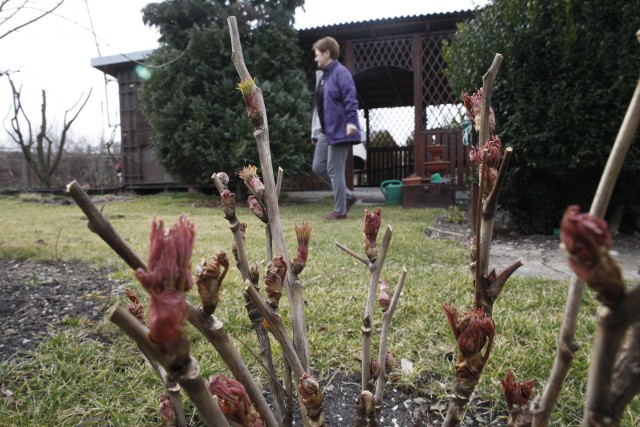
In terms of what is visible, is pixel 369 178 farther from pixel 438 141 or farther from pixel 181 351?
pixel 181 351

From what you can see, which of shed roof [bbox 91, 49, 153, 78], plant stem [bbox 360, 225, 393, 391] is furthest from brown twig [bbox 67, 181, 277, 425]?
shed roof [bbox 91, 49, 153, 78]

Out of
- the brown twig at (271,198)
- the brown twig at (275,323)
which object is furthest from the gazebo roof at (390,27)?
the brown twig at (275,323)

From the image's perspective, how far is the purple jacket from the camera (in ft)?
18.5

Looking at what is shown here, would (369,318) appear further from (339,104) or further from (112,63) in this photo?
(112,63)

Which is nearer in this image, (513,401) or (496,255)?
(513,401)

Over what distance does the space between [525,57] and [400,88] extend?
11.3 m

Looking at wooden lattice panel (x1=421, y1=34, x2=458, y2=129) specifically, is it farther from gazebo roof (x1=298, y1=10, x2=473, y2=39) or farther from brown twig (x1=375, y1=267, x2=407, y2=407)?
brown twig (x1=375, y1=267, x2=407, y2=407)

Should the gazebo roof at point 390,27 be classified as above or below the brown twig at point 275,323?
above

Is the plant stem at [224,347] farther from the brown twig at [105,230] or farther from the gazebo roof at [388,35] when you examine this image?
the gazebo roof at [388,35]

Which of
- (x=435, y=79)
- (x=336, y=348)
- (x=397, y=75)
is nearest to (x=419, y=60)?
(x=435, y=79)

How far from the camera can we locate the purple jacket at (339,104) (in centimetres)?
564

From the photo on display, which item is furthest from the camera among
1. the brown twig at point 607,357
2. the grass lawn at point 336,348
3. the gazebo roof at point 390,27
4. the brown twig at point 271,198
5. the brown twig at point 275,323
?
the gazebo roof at point 390,27

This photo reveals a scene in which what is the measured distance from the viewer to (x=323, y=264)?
3.06 meters

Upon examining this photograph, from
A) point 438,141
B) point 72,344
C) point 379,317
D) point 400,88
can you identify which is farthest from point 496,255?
point 400,88
